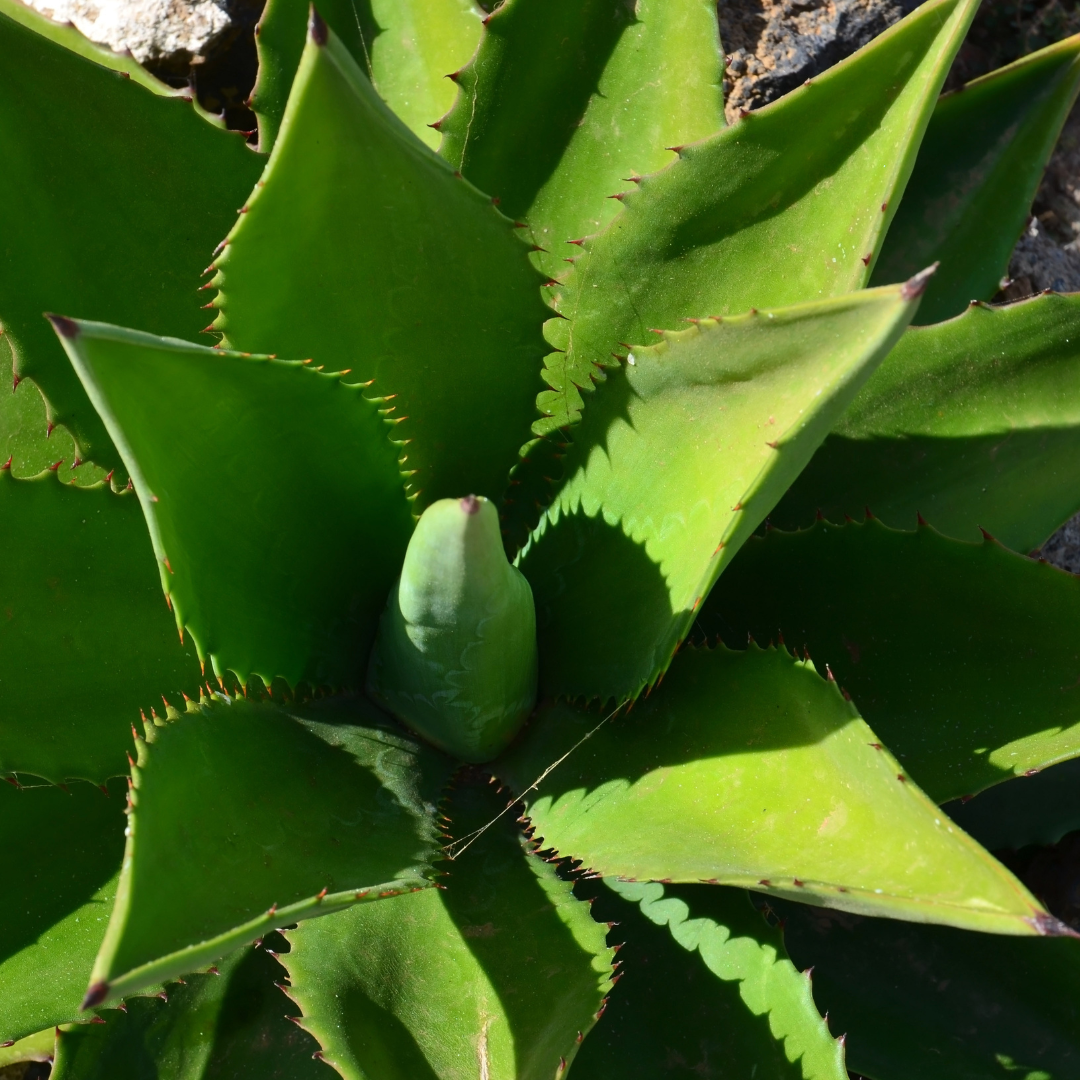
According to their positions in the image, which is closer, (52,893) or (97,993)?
(97,993)

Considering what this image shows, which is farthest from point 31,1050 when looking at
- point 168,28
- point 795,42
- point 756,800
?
point 795,42

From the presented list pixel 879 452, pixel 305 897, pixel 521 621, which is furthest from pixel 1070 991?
pixel 305 897

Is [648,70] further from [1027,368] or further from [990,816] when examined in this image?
[990,816]

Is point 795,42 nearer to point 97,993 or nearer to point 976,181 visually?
point 976,181

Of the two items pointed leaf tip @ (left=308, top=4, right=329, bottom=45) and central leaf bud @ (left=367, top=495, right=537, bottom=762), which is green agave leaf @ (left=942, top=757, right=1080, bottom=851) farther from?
pointed leaf tip @ (left=308, top=4, right=329, bottom=45)

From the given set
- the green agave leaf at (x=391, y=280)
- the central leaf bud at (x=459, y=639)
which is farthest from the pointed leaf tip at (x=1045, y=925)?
the green agave leaf at (x=391, y=280)

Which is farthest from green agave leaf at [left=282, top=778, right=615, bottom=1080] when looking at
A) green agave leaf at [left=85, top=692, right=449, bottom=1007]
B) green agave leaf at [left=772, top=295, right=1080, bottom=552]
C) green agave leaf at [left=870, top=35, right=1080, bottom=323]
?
green agave leaf at [left=870, top=35, right=1080, bottom=323]
